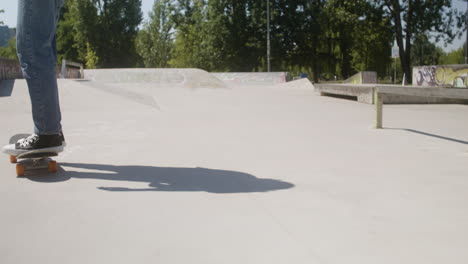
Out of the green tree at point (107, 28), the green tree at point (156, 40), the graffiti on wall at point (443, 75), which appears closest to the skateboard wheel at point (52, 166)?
the graffiti on wall at point (443, 75)

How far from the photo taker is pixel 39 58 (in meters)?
3.05

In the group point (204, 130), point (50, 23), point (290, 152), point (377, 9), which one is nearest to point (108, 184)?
point (50, 23)

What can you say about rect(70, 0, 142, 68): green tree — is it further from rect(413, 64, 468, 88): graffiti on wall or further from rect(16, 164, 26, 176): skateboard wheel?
rect(16, 164, 26, 176): skateboard wheel

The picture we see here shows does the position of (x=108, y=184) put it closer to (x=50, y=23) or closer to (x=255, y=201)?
(x=255, y=201)

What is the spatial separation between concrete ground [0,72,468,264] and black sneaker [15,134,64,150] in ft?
0.74

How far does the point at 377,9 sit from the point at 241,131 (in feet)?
108

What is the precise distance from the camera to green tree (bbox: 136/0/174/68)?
172 feet

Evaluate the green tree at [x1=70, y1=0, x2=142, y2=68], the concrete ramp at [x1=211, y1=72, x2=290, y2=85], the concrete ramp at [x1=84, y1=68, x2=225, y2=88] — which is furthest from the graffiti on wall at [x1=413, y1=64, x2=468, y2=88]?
the green tree at [x1=70, y1=0, x2=142, y2=68]

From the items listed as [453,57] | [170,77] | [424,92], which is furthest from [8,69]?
[453,57]

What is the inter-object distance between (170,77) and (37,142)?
51.6 ft

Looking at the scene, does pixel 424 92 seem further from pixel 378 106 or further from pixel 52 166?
pixel 52 166

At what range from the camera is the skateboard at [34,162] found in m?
3.03

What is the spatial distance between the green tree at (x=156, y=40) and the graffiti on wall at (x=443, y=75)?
124 feet

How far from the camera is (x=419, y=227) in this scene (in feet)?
6.54
